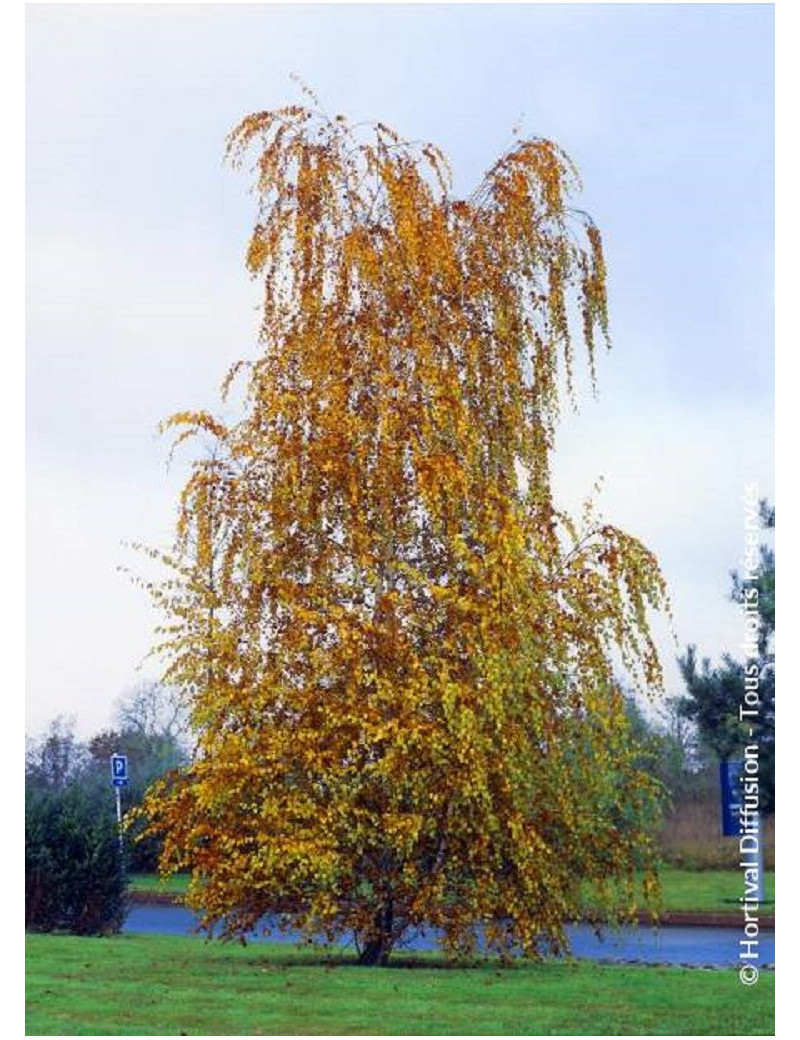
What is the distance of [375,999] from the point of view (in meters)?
12.2

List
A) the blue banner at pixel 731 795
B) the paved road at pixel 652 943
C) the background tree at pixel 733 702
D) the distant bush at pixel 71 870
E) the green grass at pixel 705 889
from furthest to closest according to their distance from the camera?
the green grass at pixel 705 889
the background tree at pixel 733 702
the distant bush at pixel 71 870
the blue banner at pixel 731 795
the paved road at pixel 652 943

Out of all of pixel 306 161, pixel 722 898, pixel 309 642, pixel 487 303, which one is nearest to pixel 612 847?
pixel 309 642

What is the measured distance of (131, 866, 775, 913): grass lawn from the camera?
74.7 feet

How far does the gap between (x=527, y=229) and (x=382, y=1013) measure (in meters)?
7.00

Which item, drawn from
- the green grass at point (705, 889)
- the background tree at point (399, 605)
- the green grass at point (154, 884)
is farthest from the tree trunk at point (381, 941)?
the green grass at point (154, 884)

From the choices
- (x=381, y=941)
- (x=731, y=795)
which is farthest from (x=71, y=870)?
(x=731, y=795)

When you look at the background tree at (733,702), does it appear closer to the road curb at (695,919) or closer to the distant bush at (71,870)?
the road curb at (695,919)

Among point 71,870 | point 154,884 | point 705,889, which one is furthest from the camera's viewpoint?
point 154,884

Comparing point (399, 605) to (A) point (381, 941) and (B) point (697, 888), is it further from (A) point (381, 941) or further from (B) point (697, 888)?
(B) point (697, 888)

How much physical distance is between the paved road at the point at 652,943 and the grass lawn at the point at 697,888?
566 mm

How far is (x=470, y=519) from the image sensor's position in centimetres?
1442

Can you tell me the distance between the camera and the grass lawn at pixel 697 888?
22781 millimetres

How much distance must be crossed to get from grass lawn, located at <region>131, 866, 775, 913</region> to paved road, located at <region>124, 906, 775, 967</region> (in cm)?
57

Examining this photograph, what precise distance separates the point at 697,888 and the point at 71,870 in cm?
980
